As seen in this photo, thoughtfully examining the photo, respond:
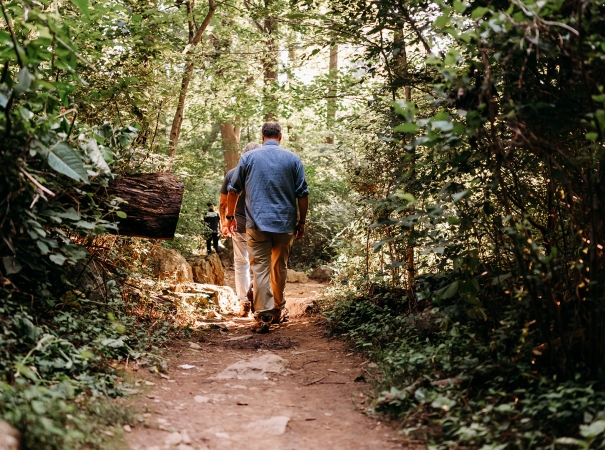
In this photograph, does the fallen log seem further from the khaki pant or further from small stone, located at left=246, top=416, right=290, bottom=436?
small stone, located at left=246, top=416, right=290, bottom=436

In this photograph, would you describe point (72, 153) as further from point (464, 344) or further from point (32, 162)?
point (464, 344)

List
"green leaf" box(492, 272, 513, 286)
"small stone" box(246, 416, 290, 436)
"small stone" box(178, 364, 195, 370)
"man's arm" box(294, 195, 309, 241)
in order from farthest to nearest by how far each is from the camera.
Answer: "man's arm" box(294, 195, 309, 241)
"small stone" box(178, 364, 195, 370)
"green leaf" box(492, 272, 513, 286)
"small stone" box(246, 416, 290, 436)

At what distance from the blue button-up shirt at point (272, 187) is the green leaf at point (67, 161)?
9.19 ft

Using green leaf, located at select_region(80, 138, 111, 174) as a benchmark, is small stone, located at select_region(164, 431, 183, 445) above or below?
below

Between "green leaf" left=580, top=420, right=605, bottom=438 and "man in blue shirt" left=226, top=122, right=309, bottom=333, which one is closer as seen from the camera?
"green leaf" left=580, top=420, right=605, bottom=438

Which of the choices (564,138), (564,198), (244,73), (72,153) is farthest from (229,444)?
(244,73)

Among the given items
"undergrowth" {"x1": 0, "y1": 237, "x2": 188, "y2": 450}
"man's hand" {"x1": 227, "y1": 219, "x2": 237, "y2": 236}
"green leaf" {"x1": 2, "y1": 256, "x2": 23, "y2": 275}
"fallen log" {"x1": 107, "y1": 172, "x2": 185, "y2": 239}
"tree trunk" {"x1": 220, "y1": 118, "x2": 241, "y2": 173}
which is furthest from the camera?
"tree trunk" {"x1": 220, "y1": 118, "x2": 241, "y2": 173}

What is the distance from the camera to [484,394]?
3.25m

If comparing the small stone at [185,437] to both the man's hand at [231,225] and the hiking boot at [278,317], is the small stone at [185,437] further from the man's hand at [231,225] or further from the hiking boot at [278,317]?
the man's hand at [231,225]

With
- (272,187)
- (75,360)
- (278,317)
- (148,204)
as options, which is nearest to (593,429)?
(75,360)

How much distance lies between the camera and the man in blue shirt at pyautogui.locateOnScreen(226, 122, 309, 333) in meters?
6.39

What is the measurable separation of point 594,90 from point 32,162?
12.5 ft

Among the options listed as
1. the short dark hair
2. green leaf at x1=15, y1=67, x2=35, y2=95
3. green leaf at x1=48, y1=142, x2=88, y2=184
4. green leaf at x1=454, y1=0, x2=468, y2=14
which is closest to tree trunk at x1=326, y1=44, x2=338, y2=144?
the short dark hair

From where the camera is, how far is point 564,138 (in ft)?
12.8
